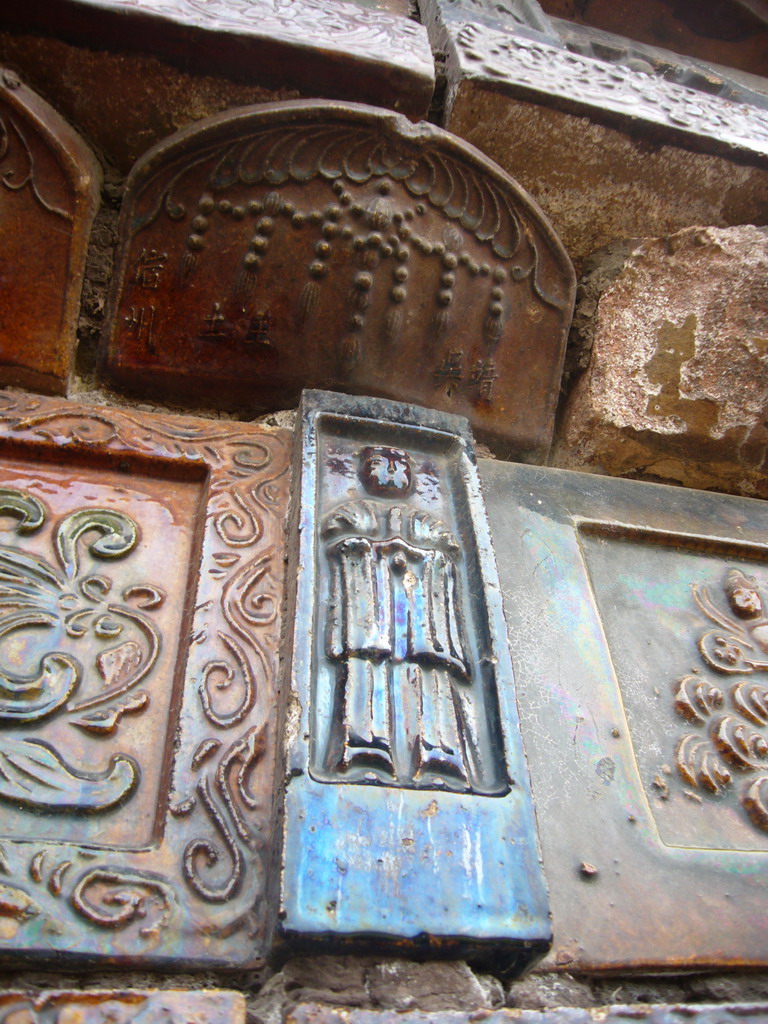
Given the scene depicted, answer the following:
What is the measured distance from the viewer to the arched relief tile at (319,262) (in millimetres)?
1210

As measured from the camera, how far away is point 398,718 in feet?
2.79

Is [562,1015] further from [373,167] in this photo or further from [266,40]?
[266,40]

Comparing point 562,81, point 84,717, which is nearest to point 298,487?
point 84,717

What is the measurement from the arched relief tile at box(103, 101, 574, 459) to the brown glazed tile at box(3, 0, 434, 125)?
0.27ft

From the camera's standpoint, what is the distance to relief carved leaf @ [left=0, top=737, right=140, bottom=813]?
78cm

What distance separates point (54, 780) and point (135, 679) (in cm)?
14

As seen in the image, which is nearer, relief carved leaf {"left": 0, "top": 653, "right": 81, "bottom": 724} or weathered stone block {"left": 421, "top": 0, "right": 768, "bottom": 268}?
relief carved leaf {"left": 0, "top": 653, "right": 81, "bottom": 724}

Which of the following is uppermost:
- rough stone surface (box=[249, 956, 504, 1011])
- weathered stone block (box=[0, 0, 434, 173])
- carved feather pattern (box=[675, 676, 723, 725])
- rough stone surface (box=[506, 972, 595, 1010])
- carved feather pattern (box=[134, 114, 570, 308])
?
weathered stone block (box=[0, 0, 434, 173])

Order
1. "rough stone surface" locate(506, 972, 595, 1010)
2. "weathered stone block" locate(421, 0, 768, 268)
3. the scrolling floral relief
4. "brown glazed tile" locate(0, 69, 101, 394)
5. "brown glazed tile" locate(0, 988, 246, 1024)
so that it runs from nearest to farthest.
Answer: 1. "brown glazed tile" locate(0, 988, 246, 1024)
2. "rough stone surface" locate(506, 972, 595, 1010)
3. the scrolling floral relief
4. "brown glazed tile" locate(0, 69, 101, 394)
5. "weathered stone block" locate(421, 0, 768, 268)

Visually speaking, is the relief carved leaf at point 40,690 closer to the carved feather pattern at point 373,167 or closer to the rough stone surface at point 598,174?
the carved feather pattern at point 373,167

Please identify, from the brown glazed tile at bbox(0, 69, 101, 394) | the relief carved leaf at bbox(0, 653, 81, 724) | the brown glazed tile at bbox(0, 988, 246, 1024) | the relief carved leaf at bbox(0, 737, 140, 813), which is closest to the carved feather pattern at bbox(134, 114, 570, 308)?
the brown glazed tile at bbox(0, 69, 101, 394)

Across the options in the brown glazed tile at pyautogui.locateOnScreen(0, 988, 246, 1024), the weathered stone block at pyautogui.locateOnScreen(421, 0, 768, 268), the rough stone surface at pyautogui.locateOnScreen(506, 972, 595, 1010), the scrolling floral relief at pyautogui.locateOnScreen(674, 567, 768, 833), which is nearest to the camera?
the brown glazed tile at pyautogui.locateOnScreen(0, 988, 246, 1024)

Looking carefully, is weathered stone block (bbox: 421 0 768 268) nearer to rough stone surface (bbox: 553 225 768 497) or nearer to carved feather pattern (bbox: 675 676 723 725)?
rough stone surface (bbox: 553 225 768 497)

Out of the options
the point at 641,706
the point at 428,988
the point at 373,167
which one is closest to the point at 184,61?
the point at 373,167
